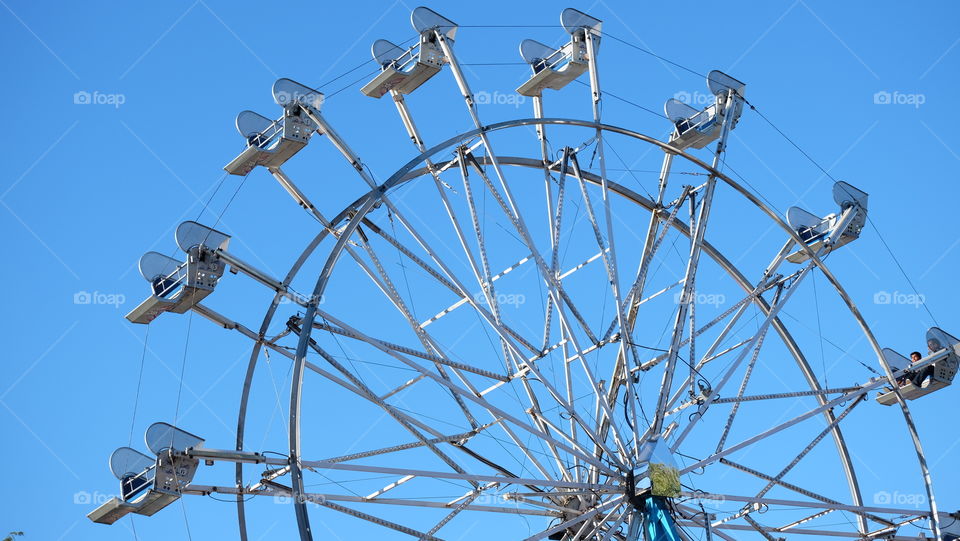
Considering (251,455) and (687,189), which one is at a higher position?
(687,189)

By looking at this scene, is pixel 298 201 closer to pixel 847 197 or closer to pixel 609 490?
pixel 609 490

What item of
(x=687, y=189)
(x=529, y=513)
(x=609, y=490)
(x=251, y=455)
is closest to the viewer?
(x=251, y=455)

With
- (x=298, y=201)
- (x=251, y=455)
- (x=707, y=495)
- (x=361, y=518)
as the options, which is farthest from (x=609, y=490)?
(x=298, y=201)

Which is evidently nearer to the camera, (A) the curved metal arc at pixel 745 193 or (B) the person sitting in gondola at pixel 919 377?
(A) the curved metal arc at pixel 745 193

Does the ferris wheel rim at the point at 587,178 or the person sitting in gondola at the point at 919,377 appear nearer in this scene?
A: the ferris wheel rim at the point at 587,178

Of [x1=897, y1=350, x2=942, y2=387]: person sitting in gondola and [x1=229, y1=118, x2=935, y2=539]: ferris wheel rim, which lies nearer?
[x1=229, y1=118, x2=935, y2=539]: ferris wheel rim

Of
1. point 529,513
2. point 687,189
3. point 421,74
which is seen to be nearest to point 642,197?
point 687,189

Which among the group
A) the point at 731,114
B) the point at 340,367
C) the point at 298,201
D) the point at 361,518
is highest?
the point at 731,114

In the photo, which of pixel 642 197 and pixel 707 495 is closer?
pixel 707 495

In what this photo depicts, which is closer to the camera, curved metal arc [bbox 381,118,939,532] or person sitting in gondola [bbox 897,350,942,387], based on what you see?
curved metal arc [bbox 381,118,939,532]

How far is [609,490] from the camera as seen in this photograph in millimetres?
28172

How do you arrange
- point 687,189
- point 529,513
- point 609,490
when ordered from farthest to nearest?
point 687,189
point 529,513
point 609,490

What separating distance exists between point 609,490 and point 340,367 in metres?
6.14

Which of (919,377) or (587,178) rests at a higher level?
(587,178)
